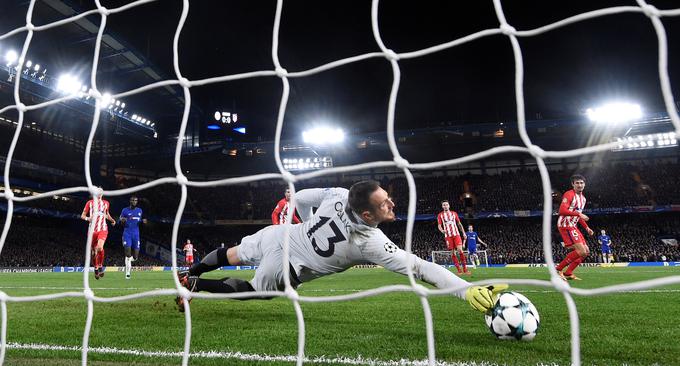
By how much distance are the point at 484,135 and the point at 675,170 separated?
38.7 feet

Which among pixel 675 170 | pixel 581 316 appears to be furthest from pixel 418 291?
pixel 675 170

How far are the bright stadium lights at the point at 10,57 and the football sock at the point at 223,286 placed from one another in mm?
20994

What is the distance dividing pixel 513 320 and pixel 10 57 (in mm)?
23569

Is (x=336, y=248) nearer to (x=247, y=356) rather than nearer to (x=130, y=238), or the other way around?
(x=247, y=356)

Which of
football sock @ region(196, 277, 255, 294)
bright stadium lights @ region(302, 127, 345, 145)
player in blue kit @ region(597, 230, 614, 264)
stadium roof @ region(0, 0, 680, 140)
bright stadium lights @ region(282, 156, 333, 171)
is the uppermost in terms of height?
stadium roof @ region(0, 0, 680, 140)

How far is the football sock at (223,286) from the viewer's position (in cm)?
388

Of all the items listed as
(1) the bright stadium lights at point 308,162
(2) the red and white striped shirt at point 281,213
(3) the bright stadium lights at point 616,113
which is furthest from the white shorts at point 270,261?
(1) the bright stadium lights at point 308,162

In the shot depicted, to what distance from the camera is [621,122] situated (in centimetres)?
2611

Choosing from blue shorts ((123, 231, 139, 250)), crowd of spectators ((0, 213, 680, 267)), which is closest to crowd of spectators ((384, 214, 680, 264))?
Answer: crowd of spectators ((0, 213, 680, 267))

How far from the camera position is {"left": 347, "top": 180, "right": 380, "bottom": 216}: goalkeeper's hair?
9.69 feet

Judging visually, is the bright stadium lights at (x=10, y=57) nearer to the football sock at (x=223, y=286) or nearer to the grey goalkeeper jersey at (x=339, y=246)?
the football sock at (x=223, y=286)

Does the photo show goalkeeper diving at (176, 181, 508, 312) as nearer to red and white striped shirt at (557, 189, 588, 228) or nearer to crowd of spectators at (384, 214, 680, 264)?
red and white striped shirt at (557, 189, 588, 228)

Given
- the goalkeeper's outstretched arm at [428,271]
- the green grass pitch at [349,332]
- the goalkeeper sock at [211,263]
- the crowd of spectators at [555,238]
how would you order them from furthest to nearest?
the crowd of spectators at [555,238]
the goalkeeper sock at [211,263]
the goalkeeper's outstretched arm at [428,271]
the green grass pitch at [349,332]

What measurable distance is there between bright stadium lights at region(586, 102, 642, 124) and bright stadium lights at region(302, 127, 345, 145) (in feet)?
47.5
